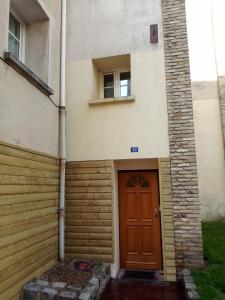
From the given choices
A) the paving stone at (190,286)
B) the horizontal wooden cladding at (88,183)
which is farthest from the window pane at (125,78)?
the paving stone at (190,286)

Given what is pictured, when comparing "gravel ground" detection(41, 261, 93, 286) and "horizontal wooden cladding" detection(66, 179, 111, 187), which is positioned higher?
"horizontal wooden cladding" detection(66, 179, 111, 187)

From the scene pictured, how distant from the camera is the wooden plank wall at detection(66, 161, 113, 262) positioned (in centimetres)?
577

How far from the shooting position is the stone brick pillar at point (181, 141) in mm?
5461

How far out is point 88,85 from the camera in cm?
636

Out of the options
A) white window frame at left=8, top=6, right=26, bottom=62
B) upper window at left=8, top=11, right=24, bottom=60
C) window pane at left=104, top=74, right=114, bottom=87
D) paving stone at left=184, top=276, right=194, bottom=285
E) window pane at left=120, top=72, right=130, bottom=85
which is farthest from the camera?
window pane at left=104, top=74, right=114, bottom=87

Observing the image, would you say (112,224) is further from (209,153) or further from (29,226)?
(209,153)

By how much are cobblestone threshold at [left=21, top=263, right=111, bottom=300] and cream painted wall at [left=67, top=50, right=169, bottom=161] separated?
261cm

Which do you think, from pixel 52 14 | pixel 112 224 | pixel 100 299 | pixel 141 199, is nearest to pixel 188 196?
pixel 141 199

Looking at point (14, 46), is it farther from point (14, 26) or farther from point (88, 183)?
point (88, 183)

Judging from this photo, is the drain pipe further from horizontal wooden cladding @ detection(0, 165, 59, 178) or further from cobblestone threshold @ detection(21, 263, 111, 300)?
cobblestone threshold @ detection(21, 263, 111, 300)

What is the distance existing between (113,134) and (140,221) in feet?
6.83

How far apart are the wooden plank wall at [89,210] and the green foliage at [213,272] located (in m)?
1.86

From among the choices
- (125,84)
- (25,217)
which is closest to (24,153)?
(25,217)

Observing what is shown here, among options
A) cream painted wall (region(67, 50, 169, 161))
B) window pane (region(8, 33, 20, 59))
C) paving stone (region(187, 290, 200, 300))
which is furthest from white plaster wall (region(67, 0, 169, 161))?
paving stone (region(187, 290, 200, 300))
